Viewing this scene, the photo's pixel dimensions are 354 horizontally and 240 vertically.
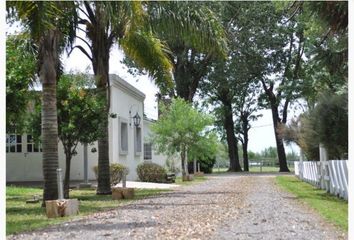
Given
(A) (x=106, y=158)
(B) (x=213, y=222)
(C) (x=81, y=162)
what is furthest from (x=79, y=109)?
(C) (x=81, y=162)

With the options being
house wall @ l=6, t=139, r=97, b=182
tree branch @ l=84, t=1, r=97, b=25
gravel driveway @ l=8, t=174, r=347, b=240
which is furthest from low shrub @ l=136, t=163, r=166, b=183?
gravel driveway @ l=8, t=174, r=347, b=240

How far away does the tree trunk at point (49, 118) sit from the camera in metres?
13.3

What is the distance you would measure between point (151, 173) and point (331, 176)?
34.8ft

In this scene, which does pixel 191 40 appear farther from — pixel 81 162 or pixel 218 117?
pixel 218 117

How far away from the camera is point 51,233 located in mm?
8773

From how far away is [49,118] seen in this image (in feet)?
43.9

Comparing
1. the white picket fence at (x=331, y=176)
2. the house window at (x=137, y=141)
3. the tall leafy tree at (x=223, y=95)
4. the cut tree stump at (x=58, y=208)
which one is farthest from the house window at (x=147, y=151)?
the cut tree stump at (x=58, y=208)

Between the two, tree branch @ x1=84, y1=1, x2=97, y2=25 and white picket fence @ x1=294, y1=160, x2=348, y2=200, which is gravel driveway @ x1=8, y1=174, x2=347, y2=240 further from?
tree branch @ x1=84, y1=1, x2=97, y2=25

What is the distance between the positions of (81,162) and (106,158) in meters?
8.14

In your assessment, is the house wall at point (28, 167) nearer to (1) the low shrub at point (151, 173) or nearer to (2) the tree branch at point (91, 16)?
(1) the low shrub at point (151, 173)

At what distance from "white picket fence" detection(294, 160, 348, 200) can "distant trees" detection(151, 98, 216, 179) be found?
6764 mm

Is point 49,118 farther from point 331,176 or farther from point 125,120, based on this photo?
point 125,120

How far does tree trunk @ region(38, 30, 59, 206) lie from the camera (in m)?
13.3

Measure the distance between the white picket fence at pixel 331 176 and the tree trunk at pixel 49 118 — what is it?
735 cm
